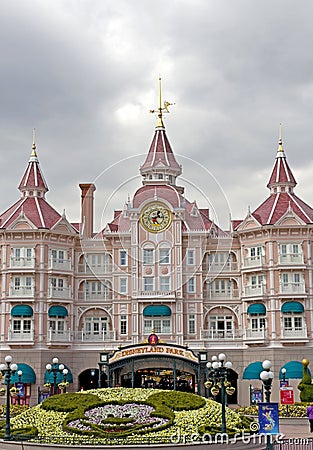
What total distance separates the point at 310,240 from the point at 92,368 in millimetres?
19038

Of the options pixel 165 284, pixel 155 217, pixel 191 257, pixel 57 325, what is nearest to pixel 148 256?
pixel 165 284

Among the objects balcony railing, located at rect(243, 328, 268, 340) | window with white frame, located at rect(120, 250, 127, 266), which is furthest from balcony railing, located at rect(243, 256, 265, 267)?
window with white frame, located at rect(120, 250, 127, 266)

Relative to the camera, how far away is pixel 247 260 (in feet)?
176

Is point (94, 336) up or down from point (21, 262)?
down

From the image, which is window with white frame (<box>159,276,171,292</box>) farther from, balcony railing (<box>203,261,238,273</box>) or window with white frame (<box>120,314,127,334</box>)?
window with white frame (<box>120,314,127,334</box>)

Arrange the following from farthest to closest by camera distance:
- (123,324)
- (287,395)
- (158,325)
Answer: (123,324), (158,325), (287,395)

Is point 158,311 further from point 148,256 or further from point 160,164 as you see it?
point 160,164

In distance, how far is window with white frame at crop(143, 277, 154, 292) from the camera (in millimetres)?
53781

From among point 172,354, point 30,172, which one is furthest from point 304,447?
point 30,172

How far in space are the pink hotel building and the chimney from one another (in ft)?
3.37

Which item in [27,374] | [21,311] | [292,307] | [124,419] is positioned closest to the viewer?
[124,419]

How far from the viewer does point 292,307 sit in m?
51.2

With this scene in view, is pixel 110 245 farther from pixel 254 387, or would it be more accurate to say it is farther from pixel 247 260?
pixel 254 387

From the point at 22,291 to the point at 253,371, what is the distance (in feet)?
59.1
